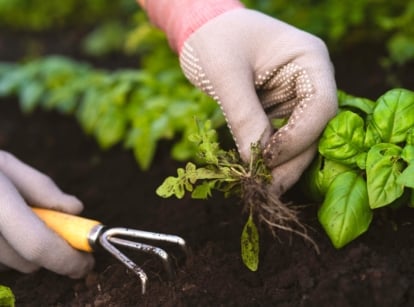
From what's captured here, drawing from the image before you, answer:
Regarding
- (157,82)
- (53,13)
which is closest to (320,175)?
(157,82)

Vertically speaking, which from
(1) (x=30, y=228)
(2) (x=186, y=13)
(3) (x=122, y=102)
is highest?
(2) (x=186, y=13)

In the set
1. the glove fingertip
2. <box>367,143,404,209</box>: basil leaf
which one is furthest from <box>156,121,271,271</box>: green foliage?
the glove fingertip

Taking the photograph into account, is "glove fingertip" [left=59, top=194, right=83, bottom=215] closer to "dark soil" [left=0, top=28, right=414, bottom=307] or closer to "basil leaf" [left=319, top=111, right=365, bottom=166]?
"dark soil" [left=0, top=28, right=414, bottom=307]

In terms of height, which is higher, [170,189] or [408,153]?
[170,189]

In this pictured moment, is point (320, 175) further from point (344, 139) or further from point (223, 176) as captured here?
point (223, 176)

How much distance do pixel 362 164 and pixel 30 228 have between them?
0.91 m

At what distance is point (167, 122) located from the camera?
2.69 m

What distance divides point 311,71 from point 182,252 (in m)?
0.64

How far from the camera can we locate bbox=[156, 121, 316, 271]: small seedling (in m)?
1.73

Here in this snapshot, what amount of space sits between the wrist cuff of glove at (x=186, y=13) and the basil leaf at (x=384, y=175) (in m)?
0.63

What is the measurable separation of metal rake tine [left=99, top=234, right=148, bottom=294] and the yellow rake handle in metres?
0.06

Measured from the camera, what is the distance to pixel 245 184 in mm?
1735

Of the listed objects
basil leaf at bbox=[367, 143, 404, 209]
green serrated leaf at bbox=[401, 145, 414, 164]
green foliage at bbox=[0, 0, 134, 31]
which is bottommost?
green foliage at bbox=[0, 0, 134, 31]

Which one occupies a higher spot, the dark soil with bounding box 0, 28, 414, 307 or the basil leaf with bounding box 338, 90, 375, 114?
the basil leaf with bounding box 338, 90, 375, 114
